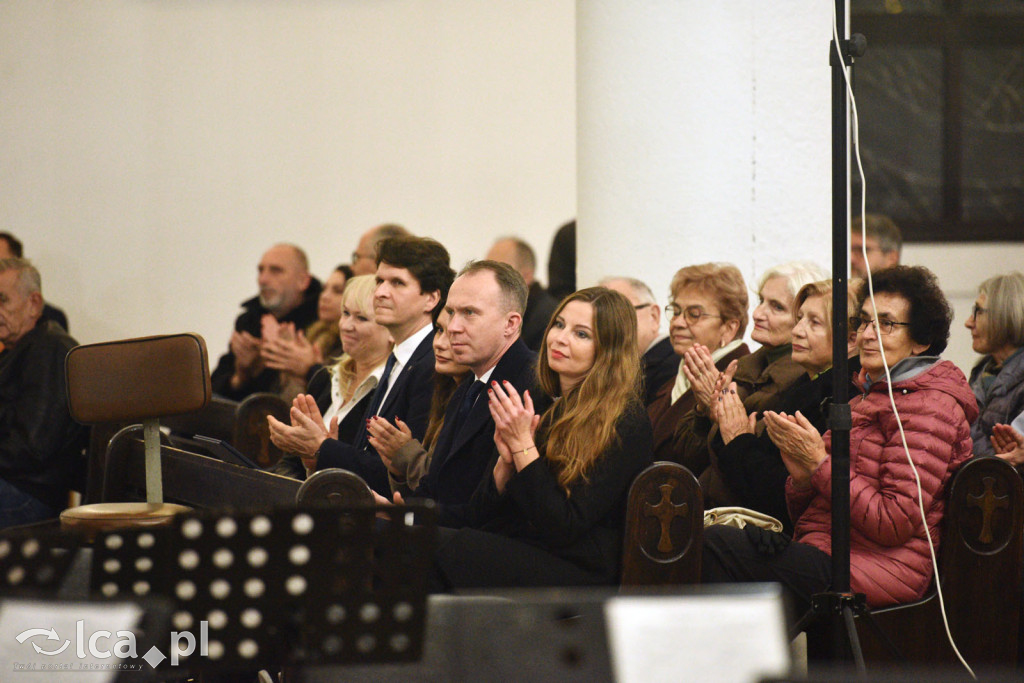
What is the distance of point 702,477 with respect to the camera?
3.81m

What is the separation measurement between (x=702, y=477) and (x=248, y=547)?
80.9 inches

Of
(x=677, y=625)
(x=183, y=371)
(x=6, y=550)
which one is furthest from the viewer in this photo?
(x=183, y=371)

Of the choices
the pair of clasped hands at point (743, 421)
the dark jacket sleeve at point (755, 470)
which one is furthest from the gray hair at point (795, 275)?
the dark jacket sleeve at point (755, 470)

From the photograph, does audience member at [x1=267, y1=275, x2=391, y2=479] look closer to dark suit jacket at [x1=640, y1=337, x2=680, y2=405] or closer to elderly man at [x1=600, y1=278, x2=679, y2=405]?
elderly man at [x1=600, y1=278, x2=679, y2=405]

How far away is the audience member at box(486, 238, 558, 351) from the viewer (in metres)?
5.92

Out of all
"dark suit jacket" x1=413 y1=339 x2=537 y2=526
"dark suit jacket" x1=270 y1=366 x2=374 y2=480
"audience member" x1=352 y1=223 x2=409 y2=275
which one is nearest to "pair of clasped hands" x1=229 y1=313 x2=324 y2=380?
"audience member" x1=352 y1=223 x2=409 y2=275

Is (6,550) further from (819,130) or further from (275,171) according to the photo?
(275,171)

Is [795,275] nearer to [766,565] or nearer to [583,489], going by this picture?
[766,565]

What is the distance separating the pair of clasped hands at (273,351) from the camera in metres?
5.84

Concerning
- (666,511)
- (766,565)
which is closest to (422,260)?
(666,511)

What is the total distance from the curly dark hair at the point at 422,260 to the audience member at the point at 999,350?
72.4 inches

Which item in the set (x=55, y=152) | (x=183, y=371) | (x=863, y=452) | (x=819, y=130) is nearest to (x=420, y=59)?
(x=55, y=152)

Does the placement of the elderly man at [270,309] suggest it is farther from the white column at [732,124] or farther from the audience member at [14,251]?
the white column at [732,124]

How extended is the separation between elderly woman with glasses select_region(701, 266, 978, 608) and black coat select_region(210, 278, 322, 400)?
3.90m
